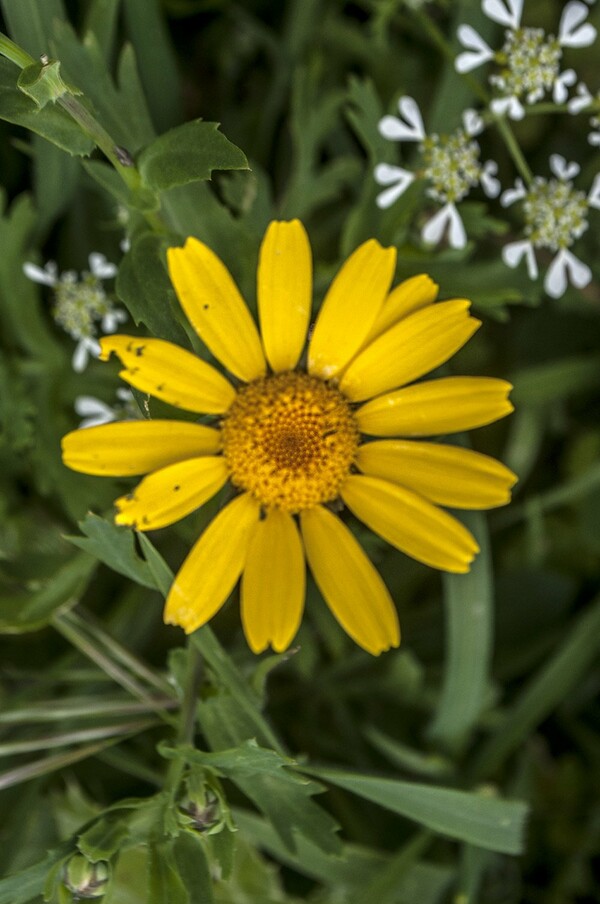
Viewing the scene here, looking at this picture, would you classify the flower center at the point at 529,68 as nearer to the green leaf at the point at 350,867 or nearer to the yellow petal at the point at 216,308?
the yellow petal at the point at 216,308

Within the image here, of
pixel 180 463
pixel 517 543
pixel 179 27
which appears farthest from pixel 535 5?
pixel 180 463

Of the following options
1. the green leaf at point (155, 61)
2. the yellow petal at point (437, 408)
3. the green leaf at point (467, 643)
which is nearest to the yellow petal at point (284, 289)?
the yellow petal at point (437, 408)

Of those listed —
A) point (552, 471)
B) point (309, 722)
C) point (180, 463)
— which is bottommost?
point (309, 722)

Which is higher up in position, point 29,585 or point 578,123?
point 578,123

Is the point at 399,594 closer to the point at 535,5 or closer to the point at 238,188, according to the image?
the point at 238,188

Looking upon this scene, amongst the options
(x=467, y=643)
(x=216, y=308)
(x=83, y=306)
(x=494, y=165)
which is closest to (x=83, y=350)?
(x=83, y=306)

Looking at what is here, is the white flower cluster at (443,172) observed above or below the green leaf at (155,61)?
below

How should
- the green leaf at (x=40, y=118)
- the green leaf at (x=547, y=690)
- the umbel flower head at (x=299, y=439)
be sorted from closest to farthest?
the green leaf at (x=40, y=118), the umbel flower head at (x=299, y=439), the green leaf at (x=547, y=690)

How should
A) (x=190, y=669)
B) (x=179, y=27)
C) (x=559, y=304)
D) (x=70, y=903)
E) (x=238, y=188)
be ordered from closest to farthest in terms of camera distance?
(x=70, y=903), (x=190, y=669), (x=238, y=188), (x=559, y=304), (x=179, y=27)
